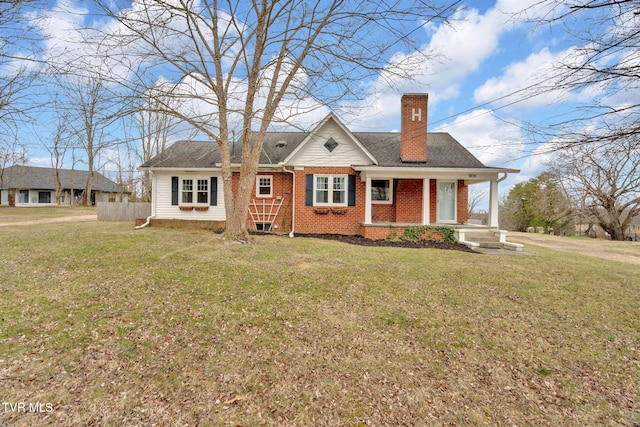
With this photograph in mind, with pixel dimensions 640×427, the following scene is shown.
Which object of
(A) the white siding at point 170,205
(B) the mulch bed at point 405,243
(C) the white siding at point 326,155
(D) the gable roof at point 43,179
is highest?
(D) the gable roof at point 43,179

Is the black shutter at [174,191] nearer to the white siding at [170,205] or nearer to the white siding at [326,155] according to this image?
the white siding at [170,205]

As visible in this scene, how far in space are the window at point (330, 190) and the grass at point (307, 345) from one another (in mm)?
6212

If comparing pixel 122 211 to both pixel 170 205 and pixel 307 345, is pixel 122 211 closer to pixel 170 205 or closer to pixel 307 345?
pixel 170 205

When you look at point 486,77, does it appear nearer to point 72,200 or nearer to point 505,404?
point 505,404

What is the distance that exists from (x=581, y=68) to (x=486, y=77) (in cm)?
707

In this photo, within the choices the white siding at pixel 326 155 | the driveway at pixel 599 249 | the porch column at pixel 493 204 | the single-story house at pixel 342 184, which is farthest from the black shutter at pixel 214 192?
the driveway at pixel 599 249

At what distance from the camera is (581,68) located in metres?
→ 4.08

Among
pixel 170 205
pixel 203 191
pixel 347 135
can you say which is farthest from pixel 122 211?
pixel 347 135

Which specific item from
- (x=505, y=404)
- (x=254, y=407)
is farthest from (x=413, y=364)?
(x=254, y=407)

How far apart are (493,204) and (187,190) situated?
13.6m

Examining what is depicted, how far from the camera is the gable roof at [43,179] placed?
35500 mm

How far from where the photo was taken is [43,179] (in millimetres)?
37812

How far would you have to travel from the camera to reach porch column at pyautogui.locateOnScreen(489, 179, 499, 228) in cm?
1198

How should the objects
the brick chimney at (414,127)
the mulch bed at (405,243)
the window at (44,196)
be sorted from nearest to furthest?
the mulch bed at (405,243) < the brick chimney at (414,127) < the window at (44,196)
